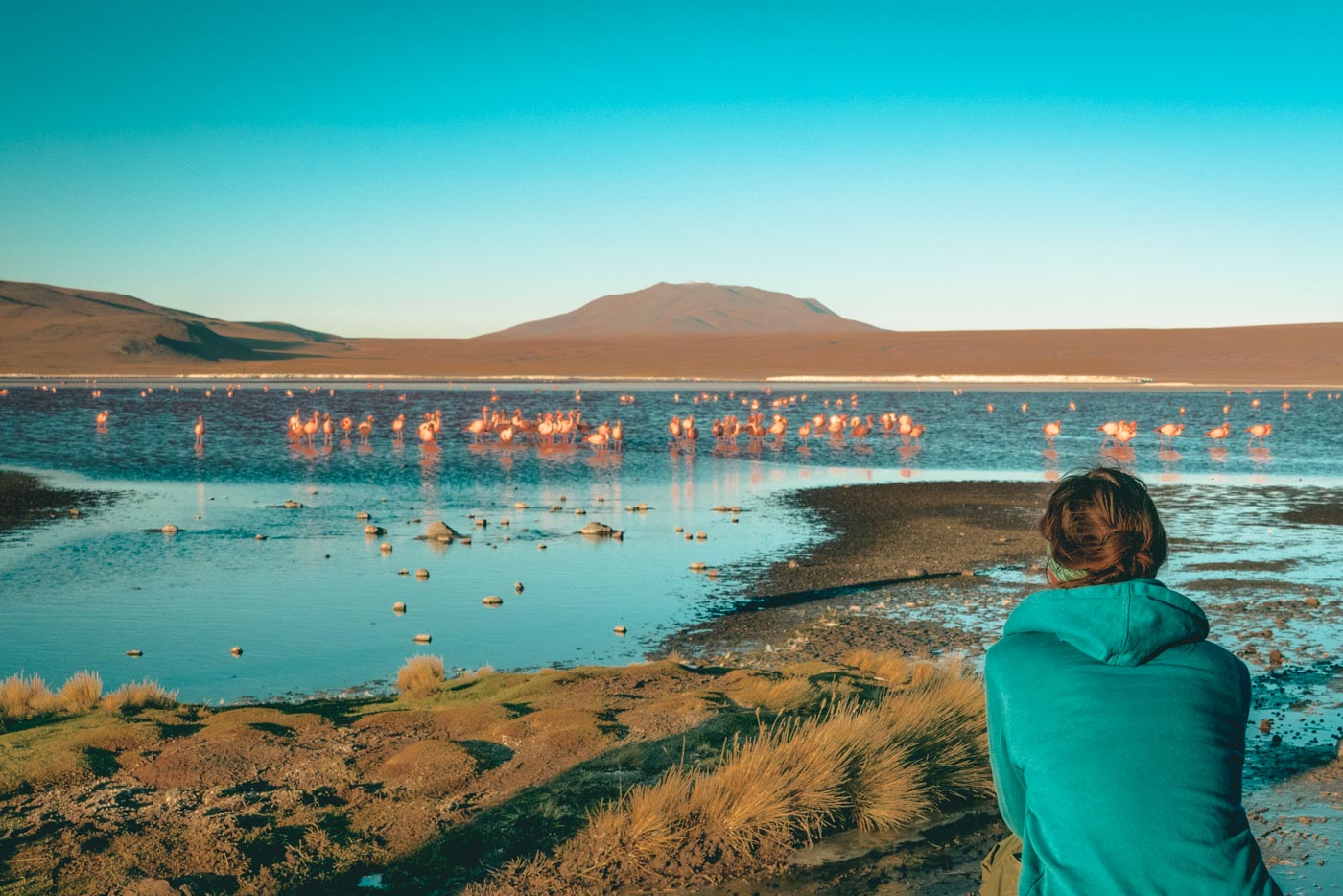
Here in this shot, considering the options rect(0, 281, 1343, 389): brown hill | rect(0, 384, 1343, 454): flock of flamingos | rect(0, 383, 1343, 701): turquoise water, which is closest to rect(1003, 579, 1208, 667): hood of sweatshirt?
rect(0, 383, 1343, 701): turquoise water

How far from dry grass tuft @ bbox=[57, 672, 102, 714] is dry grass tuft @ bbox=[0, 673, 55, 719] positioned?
0.27 feet

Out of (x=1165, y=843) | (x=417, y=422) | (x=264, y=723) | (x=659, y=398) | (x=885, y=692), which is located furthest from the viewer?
(x=659, y=398)

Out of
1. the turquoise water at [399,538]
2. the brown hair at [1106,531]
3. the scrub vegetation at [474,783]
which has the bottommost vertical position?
the turquoise water at [399,538]

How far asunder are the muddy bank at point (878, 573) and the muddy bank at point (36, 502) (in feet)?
37.5

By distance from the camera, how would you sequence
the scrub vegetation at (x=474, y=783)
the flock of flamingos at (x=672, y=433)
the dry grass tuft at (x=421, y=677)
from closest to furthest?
the scrub vegetation at (x=474, y=783), the dry grass tuft at (x=421, y=677), the flock of flamingos at (x=672, y=433)

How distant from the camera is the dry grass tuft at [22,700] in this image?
743 cm

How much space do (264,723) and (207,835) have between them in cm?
163

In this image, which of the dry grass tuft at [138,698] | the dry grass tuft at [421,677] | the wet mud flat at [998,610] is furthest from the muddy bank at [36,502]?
the wet mud flat at [998,610]

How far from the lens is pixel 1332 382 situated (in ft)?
311

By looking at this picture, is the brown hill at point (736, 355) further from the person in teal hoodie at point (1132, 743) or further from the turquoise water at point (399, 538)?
the person in teal hoodie at point (1132, 743)

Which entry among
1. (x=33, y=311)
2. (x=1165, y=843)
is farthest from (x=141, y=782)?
(x=33, y=311)

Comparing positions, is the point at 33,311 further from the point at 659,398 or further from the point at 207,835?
the point at 207,835

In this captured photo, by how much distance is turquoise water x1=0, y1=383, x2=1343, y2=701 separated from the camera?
1030 cm

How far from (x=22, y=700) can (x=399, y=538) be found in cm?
884
